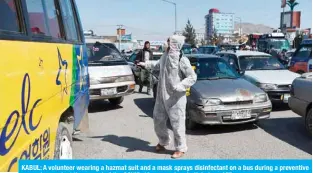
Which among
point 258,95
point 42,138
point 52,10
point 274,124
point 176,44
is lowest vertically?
point 274,124

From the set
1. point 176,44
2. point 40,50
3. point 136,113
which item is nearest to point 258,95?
point 176,44

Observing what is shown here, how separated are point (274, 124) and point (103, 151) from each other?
352 centimetres

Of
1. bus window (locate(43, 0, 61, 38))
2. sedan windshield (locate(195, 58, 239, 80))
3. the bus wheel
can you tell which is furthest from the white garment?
sedan windshield (locate(195, 58, 239, 80))

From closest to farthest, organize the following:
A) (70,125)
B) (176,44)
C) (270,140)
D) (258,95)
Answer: (70,125) < (176,44) < (270,140) < (258,95)

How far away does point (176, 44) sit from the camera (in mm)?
4137

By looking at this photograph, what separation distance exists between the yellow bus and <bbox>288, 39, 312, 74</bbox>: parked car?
8.67m

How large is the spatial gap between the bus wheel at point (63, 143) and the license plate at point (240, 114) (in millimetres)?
2974

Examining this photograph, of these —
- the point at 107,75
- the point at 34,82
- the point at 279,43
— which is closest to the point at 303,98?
the point at 107,75

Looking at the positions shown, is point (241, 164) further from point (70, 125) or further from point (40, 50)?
point (70, 125)

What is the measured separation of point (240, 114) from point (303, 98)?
1.11 m

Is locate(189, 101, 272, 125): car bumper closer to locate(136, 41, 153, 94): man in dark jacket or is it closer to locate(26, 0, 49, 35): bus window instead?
locate(26, 0, 49, 35): bus window

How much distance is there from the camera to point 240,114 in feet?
17.5

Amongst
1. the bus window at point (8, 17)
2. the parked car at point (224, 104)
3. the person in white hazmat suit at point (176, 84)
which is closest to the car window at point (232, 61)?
the parked car at point (224, 104)

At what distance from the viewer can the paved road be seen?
4.50m
